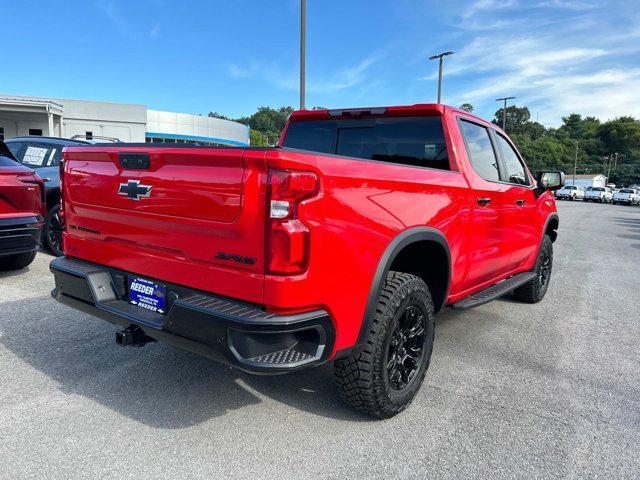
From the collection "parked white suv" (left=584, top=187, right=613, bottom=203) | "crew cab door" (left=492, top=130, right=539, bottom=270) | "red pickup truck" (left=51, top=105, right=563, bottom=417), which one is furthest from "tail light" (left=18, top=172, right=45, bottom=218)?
"parked white suv" (left=584, top=187, right=613, bottom=203)

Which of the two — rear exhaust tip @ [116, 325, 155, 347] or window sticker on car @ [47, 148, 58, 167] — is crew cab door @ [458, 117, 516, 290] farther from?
window sticker on car @ [47, 148, 58, 167]

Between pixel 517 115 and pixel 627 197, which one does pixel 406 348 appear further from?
pixel 517 115

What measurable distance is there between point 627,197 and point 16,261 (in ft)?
163

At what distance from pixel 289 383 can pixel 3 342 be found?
92.1 inches

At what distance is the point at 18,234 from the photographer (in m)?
5.11

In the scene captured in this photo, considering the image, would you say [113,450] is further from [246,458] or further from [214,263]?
[214,263]

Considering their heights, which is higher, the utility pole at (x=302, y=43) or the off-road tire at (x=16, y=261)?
the utility pole at (x=302, y=43)

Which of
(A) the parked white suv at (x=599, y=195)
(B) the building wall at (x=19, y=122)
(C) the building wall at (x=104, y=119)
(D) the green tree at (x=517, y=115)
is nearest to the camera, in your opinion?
(B) the building wall at (x=19, y=122)

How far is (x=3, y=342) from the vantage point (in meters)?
3.71

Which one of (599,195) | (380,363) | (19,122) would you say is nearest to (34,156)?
(380,363)

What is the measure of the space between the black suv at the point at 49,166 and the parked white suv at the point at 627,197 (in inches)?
1919

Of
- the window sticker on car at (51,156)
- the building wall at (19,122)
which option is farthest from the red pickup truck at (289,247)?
the building wall at (19,122)

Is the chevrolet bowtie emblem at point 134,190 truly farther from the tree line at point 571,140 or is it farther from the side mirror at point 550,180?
the tree line at point 571,140

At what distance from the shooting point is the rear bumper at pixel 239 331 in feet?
6.82
